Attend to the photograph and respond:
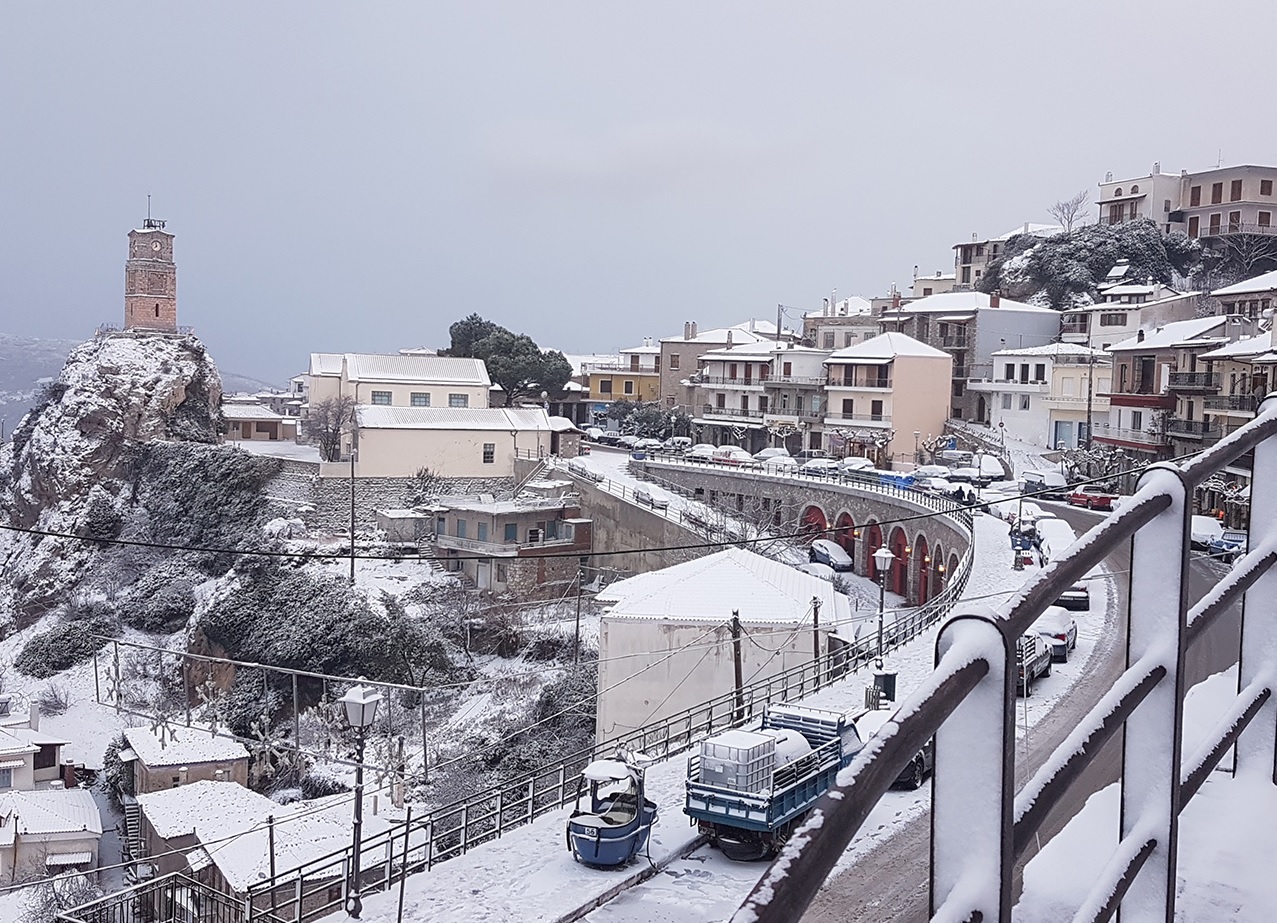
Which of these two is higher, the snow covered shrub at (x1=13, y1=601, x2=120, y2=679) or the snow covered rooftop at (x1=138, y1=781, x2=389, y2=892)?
the snow covered rooftop at (x1=138, y1=781, x2=389, y2=892)

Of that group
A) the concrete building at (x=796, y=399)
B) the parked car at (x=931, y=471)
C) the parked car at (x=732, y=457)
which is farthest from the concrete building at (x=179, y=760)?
the concrete building at (x=796, y=399)

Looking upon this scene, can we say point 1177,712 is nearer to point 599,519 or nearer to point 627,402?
point 599,519

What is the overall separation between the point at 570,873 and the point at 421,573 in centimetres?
2404

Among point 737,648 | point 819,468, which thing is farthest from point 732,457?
point 737,648


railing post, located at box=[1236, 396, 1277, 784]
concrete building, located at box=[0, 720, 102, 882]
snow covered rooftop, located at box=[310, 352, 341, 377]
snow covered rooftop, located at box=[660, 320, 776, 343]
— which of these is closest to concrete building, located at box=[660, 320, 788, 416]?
snow covered rooftop, located at box=[660, 320, 776, 343]

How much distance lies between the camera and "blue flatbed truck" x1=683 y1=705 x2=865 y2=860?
9.26 metres

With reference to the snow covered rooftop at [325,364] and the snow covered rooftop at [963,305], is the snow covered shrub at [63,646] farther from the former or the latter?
the snow covered rooftop at [963,305]

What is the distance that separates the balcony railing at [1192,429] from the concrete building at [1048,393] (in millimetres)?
6323

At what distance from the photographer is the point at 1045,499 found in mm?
29859

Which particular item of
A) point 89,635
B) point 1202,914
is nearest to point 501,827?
point 1202,914

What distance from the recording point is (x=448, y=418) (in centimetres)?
3856

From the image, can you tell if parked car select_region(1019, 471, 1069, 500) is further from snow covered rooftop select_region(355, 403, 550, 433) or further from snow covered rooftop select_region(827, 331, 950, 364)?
snow covered rooftop select_region(355, 403, 550, 433)

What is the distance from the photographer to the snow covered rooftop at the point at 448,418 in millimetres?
37656

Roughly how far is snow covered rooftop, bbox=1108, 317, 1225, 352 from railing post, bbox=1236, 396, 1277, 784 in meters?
33.6
